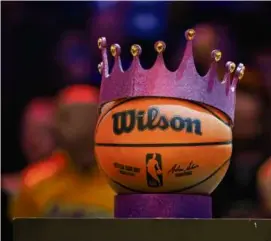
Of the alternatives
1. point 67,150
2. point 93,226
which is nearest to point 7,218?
point 67,150

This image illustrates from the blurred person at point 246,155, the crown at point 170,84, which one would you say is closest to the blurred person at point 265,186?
the blurred person at point 246,155

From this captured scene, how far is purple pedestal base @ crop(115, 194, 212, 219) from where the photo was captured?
0.93m

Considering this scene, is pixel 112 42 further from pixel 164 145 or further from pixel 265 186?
pixel 164 145

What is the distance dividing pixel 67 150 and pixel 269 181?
602 millimetres

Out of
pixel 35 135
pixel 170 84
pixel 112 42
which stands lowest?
pixel 35 135

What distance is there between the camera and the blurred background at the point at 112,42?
2.00 m

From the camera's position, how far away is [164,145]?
2.97ft

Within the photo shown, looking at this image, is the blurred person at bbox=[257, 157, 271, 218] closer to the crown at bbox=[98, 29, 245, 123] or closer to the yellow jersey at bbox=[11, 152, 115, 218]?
the yellow jersey at bbox=[11, 152, 115, 218]

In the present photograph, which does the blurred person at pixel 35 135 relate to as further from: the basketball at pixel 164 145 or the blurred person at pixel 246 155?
the basketball at pixel 164 145

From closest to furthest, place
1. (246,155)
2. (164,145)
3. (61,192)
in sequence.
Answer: (164,145)
(61,192)
(246,155)

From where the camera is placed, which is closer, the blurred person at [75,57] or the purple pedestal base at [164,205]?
the purple pedestal base at [164,205]

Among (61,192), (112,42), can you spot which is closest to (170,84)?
(61,192)

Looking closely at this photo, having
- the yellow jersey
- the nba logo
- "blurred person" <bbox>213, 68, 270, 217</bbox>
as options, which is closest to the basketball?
the nba logo

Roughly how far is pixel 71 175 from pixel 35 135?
0.22 metres
